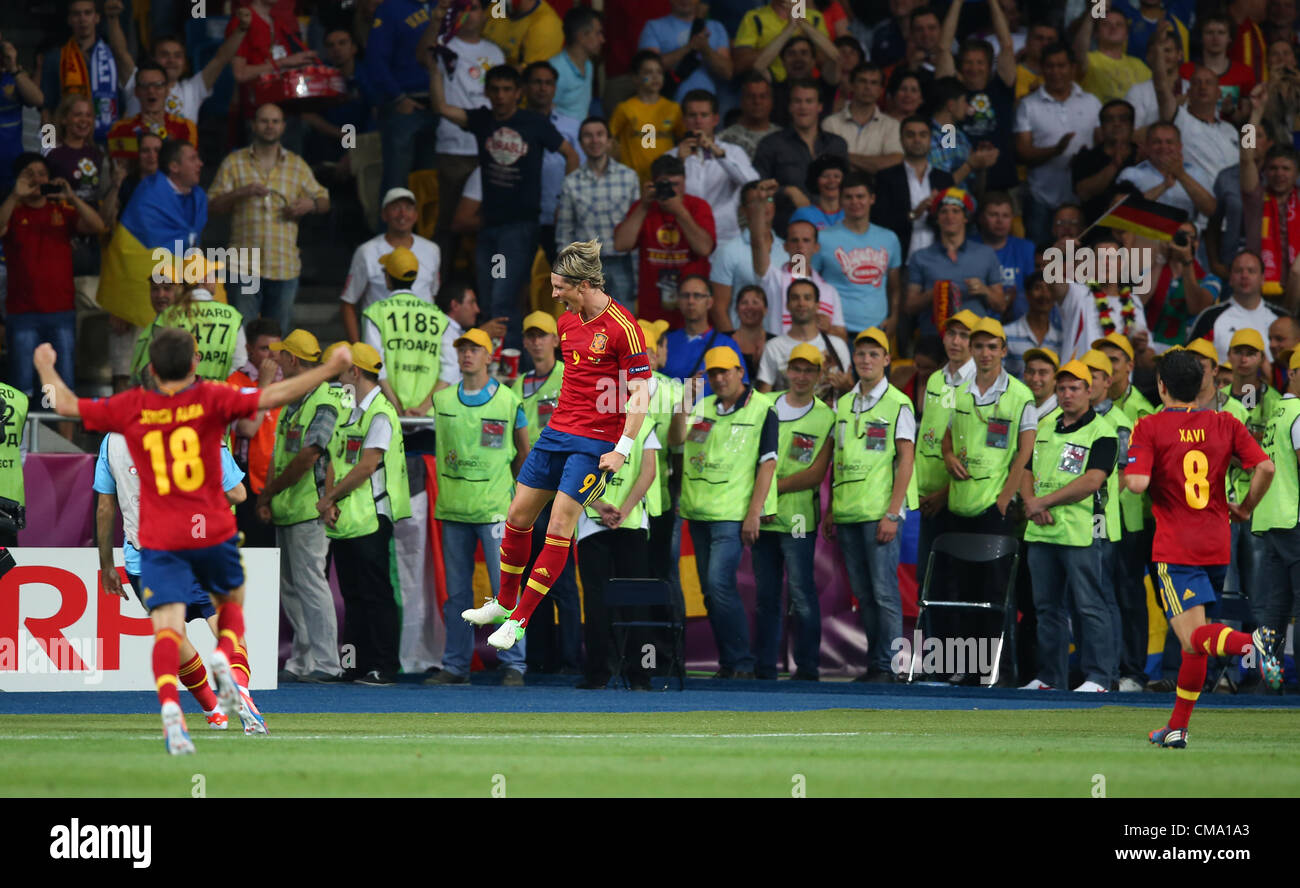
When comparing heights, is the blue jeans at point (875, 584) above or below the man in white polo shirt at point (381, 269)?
below

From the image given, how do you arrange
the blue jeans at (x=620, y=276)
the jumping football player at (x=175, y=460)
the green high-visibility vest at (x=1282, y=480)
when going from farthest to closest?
the blue jeans at (x=620, y=276)
the green high-visibility vest at (x=1282, y=480)
the jumping football player at (x=175, y=460)

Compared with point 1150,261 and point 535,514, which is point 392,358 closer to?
point 535,514

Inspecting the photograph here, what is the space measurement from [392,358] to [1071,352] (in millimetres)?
6555

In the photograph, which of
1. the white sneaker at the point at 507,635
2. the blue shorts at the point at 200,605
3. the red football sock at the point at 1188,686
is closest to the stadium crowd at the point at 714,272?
the white sneaker at the point at 507,635

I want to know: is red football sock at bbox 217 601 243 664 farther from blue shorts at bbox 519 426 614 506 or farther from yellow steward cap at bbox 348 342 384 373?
yellow steward cap at bbox 348 342 384 373

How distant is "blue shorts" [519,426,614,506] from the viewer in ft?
38.1

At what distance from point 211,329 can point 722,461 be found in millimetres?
4555

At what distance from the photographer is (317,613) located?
15.3m

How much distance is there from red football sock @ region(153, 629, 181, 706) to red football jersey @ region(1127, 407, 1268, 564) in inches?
213

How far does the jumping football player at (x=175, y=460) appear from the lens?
8797mm

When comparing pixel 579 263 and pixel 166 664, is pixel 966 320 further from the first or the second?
pixel 166 664

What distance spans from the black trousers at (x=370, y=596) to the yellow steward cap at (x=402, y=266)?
234 cm

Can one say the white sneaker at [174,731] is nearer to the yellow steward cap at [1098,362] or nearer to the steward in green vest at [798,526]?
the steward in green vest at [798,526]

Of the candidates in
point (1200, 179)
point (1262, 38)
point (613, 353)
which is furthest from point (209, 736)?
point (1262, 38)
